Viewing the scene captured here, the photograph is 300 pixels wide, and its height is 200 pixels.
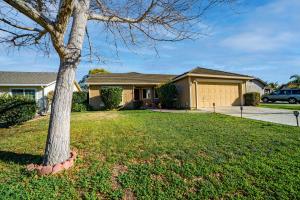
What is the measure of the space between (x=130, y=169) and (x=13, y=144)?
4.44m

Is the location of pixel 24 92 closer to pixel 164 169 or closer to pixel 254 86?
pixel 164 169

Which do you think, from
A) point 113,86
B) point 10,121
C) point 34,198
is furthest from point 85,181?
point 113,86

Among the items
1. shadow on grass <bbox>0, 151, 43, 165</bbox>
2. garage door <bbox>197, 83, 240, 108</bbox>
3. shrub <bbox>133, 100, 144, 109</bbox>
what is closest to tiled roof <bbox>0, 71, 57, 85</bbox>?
shrub <bbox>133, 100, 144, 109</bbox>

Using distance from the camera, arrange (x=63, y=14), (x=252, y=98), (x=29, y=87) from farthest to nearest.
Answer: (x=252, y=98) < (x=29, y=87) < (x=63, y=14)

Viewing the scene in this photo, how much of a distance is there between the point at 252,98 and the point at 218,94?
3.28 meters

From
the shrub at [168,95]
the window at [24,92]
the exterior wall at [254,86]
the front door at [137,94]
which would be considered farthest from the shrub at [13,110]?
the exterior wall at [254,86]

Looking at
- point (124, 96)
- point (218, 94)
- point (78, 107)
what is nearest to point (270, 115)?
point (218, 94)

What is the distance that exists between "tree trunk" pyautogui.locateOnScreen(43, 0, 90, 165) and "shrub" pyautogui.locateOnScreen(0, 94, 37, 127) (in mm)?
7482

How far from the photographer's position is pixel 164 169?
482cm

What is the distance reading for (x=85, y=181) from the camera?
4324 millimetres

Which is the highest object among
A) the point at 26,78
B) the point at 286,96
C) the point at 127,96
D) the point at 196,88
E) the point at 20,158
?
the point at 26,78

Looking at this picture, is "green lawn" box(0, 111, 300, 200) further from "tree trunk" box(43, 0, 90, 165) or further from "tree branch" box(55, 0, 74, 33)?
"tree branch" box(55, 0, 74, 33)

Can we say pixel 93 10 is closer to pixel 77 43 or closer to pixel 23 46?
pixel 77 43

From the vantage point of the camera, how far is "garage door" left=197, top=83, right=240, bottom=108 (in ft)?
59.9
